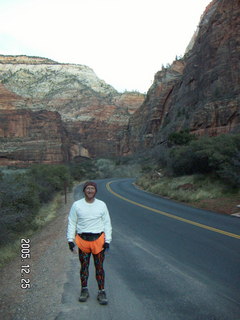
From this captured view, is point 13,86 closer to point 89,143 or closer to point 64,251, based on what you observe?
point 89,143

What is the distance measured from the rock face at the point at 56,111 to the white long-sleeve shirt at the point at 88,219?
65.7 m

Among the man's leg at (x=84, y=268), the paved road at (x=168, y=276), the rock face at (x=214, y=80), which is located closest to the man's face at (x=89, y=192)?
the man's leg at (x=84, y=268)

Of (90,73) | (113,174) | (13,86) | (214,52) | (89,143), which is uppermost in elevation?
(90,73)

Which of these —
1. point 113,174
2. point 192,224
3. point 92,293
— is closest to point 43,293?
point 92,293

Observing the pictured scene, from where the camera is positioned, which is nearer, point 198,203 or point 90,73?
point 198,203

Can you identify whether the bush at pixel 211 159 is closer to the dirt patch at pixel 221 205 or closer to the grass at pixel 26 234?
the dirt patch at pixel 221 205

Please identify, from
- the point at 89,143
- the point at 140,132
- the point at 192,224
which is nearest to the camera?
the point at 192,224

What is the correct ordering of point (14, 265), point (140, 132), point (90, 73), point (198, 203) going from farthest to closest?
point (90, 73) < point (140, 132) < point (198, 203) < point (14, 265)

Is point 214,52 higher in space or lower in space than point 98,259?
higher

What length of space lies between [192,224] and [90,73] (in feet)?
441

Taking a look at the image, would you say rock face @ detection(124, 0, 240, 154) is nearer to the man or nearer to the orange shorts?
the man

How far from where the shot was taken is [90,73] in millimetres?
137750

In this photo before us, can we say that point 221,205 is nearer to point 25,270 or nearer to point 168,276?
point 168,276

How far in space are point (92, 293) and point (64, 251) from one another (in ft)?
9.76
